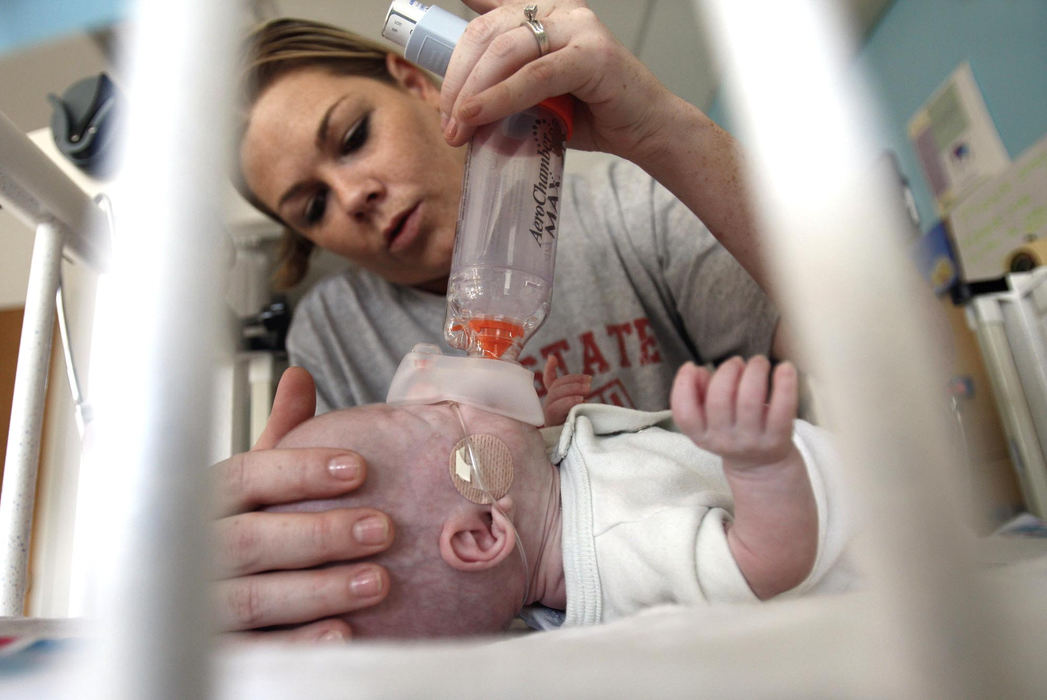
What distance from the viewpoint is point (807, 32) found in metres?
0.18

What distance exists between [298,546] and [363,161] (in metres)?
0.69

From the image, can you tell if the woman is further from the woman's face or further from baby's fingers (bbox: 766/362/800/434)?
baby's fingers (bbox: 766/362/800/434)

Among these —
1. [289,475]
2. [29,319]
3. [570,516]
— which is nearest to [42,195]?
[29,319]

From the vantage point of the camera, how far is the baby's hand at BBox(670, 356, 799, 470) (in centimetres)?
42

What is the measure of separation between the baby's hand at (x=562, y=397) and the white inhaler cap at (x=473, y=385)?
0.15m

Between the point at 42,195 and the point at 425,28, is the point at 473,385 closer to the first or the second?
the point at 425,28

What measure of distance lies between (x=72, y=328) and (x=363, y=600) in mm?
1237

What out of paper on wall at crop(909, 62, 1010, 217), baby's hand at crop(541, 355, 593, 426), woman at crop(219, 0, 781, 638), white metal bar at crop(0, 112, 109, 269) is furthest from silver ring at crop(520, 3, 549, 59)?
paper on wall at crop(909, 62, 1010, 217)

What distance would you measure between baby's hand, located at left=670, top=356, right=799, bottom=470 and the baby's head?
26cm

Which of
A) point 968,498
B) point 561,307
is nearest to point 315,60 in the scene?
point 561,307

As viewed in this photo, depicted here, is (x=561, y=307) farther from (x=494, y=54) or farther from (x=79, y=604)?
(x=79, y=604)

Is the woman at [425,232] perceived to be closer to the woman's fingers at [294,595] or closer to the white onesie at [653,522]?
the woman's fingers at [294,595]

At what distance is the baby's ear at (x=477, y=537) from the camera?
24.0 inches

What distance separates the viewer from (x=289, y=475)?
0.55 m
